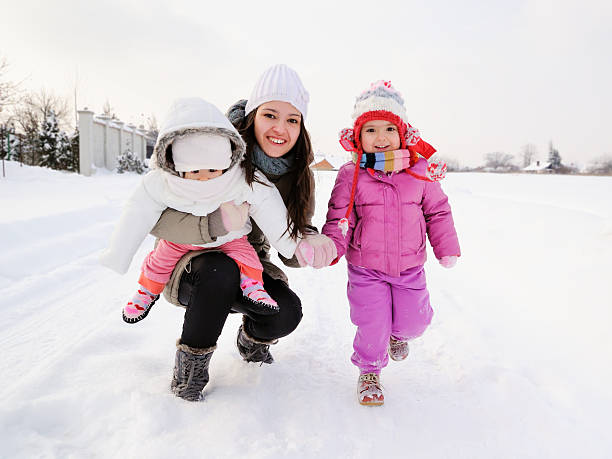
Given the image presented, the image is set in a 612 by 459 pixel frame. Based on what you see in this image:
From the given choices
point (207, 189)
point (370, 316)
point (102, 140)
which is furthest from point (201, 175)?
point (102, 140)

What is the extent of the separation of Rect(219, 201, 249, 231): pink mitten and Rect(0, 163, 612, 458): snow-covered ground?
74 centimetres

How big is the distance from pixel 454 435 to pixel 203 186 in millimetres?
1465

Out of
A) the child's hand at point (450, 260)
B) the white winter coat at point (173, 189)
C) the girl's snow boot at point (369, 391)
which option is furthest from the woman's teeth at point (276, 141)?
the girl's snow boot at point (369, 391)

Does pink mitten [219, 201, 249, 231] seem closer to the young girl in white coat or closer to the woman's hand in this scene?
the young girl in white coat

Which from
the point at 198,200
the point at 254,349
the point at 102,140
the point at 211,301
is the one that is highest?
the point at 102,140

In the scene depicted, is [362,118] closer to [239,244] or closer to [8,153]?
[239,244]

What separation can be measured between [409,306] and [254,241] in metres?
0.92

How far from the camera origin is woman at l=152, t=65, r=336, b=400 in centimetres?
180

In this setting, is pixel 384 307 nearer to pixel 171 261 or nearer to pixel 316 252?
pixel 316 252

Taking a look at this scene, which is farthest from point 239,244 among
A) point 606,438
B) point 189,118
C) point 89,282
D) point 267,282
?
point 89,282

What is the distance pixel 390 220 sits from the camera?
221 cm

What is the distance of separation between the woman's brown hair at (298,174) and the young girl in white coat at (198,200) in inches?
2.6

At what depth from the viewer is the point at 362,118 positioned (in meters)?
2.31

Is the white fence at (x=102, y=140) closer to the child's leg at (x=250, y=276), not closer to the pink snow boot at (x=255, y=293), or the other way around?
the child's leg at (x=250, y=276)
